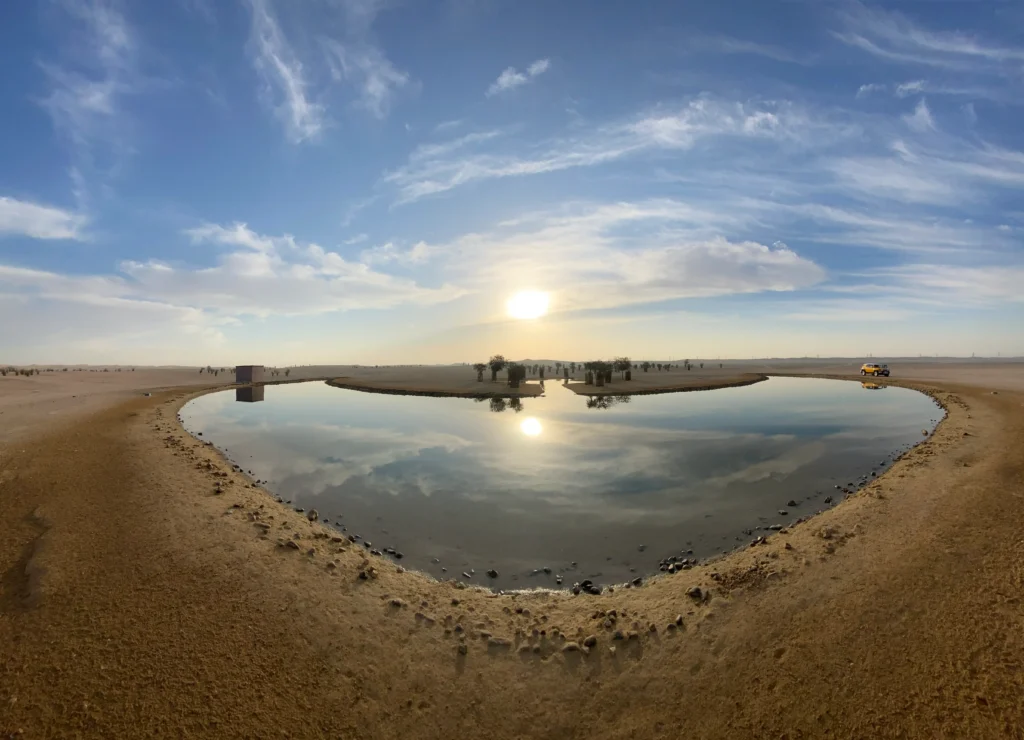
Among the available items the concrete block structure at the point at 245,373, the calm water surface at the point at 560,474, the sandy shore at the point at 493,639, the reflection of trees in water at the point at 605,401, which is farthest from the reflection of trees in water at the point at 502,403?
the concrete block structure at the point at 245,373

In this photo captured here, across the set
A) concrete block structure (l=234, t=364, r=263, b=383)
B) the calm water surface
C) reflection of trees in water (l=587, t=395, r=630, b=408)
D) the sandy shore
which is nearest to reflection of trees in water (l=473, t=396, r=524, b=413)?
the calm water surface

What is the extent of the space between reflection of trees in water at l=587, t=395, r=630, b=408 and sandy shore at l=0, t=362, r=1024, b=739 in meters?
29.8

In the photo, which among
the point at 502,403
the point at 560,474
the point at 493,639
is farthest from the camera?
the point at 502,403

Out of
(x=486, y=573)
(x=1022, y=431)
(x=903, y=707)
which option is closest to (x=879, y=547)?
(x=903, y=707)

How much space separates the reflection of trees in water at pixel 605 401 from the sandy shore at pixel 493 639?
2983 cm

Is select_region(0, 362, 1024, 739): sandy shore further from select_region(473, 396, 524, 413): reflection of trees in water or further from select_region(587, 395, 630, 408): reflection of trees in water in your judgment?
select_region(587, 395, 630, 408): reflection of trees in water

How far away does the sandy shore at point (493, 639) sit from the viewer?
18.9 ft

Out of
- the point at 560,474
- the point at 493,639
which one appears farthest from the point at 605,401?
the point at 493,639

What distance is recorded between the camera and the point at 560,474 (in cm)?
1795

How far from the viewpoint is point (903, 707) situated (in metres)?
5.68

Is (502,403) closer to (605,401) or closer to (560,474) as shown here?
(605,401)

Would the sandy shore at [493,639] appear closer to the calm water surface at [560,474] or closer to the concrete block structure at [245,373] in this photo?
the calm water surface at [560,474]

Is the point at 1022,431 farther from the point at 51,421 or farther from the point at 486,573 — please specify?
the point at 51,421

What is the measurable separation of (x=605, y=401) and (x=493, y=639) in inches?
1543
